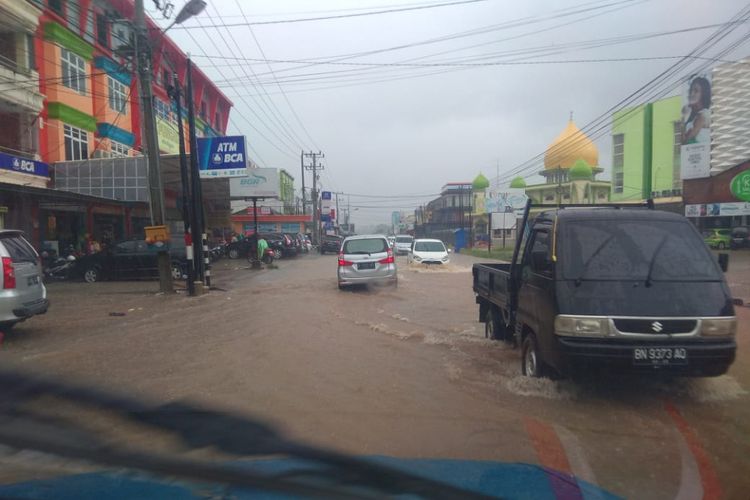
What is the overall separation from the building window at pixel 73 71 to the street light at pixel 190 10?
38.0ft

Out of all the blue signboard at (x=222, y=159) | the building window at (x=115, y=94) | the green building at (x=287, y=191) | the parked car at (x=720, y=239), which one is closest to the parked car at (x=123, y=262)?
the blue signboard at (x=222, y=159)

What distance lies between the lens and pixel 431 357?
7.34 meters

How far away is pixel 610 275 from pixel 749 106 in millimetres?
42898

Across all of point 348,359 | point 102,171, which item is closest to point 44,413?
point 348,359

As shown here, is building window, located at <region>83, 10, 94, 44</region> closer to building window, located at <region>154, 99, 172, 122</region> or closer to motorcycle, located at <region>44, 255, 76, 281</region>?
building window, located at <region>154, 99, 172, 122</region>

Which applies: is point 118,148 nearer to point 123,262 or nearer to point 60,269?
point 60,269

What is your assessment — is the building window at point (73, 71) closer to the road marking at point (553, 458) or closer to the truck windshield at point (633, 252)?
the truck windshield at point (633, 252)

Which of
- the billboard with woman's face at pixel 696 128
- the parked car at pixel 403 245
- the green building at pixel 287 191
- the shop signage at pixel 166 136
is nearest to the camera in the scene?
the shop signage at pixel 166 136

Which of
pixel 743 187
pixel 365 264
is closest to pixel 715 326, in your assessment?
pixel 365 264

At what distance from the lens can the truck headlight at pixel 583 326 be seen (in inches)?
186

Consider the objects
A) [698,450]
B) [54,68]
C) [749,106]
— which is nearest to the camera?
[698,450]

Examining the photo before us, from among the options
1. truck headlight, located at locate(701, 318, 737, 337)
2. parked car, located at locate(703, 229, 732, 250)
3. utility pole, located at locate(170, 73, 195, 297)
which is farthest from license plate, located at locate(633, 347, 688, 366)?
parked car, located at locate(703, 229, 732, 250)

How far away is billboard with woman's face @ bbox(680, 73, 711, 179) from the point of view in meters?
38.6

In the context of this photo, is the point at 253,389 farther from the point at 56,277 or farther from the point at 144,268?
the point at 56,277
